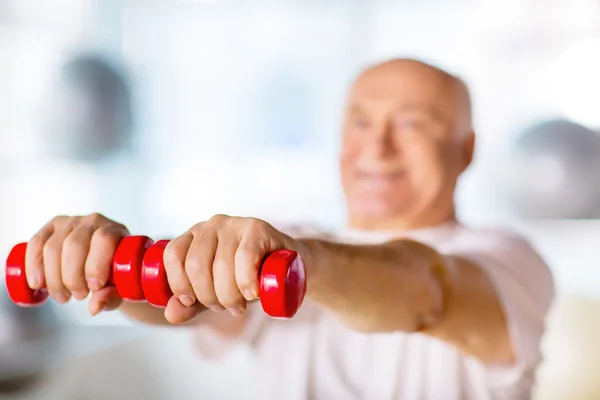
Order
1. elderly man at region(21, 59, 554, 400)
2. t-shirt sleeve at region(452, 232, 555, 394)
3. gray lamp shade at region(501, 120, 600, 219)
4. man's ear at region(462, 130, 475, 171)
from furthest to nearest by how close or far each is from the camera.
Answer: gray lamp shade at region(501, 120, 600, 219), man's ear at region(462, 130, 475, 171), t-shirt sleeve at region(452, 232, 555, 394), elderly man at region(21, 59, 554, 400)

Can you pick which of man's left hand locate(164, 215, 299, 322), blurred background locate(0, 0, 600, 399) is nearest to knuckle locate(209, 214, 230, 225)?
man's left hand locate(164, 215, 299, 322)

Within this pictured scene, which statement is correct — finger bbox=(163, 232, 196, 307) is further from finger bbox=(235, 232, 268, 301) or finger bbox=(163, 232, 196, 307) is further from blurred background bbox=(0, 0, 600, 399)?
blurred background bbox=(0, 0, 600, 399)

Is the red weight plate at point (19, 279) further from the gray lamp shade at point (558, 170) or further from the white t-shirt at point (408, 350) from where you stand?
the gray lamp shade at point (558, 170)

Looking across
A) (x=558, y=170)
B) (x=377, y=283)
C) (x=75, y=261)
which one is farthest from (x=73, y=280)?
(x=558, y=170)

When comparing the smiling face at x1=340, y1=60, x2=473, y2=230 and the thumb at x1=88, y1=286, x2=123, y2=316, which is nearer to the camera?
the thumb at x1=88, y1=286, x2=123, y2=316

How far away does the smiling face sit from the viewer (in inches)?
22.8

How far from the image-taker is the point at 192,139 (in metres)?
1.19

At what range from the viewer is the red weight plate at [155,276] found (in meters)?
0.26

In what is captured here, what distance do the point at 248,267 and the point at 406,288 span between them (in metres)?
0.13

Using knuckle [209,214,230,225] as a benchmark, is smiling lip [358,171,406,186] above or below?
below

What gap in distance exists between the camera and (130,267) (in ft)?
0.90

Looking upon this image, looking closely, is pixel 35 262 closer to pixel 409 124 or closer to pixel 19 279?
pixel 19 279

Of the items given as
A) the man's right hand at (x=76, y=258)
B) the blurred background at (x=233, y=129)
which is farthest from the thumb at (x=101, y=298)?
the blurred background at (x=233, y=129)

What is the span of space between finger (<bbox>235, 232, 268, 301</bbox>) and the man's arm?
0.14 feet
